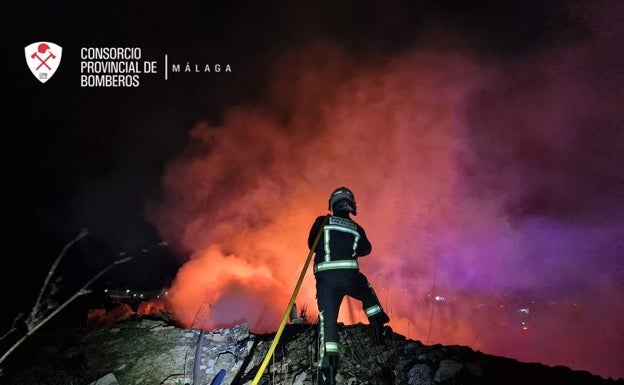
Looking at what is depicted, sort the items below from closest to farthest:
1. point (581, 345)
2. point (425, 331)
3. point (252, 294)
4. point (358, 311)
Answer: point (252, 294) → point (358, 311) → point (425, 331) → point (581, 345)

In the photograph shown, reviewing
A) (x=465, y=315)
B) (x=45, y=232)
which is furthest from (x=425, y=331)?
(x=45, y=232)

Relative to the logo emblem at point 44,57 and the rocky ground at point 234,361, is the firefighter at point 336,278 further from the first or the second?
the logo emblem at point 44,57

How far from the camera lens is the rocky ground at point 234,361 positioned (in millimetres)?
3885

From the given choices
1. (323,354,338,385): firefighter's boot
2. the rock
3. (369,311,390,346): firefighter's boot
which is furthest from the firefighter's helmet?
the rock

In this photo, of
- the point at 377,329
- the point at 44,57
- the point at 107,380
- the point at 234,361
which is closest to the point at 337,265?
the point at 377,329

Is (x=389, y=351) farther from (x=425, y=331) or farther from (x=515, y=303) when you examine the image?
(x=515, y=303)

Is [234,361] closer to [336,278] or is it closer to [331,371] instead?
[331,371]

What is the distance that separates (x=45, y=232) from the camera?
34.6 metres

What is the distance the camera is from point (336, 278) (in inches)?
163

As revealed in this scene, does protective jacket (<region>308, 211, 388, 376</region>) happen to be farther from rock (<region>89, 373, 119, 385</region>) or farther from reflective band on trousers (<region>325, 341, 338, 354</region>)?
rock (<region>89, 373, 119, 385</region>)

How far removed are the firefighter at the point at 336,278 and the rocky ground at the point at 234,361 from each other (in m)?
0.45

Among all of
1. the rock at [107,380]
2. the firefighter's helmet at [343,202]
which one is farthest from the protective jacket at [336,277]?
the rock at [107,380]

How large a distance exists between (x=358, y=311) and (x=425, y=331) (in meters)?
11.0

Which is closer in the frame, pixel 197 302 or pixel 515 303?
pixel 197 302
